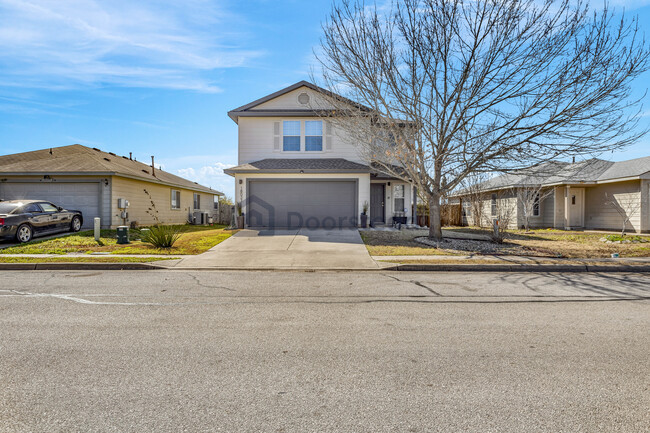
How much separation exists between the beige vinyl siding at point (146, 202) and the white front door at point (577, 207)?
2538 centimetres

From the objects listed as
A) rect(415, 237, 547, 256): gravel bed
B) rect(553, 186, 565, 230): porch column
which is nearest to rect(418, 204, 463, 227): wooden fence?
rect(553, 186, 565, 230): porch column

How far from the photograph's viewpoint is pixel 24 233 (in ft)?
44.1

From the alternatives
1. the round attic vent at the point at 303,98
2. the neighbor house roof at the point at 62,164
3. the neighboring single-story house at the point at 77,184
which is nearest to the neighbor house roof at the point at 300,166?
the round attic vent at the point at 303,98

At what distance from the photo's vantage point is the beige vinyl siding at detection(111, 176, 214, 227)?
18.4 m

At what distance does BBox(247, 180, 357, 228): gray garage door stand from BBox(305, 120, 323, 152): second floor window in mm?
2401

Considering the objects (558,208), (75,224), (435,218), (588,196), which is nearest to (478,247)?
(435,218)

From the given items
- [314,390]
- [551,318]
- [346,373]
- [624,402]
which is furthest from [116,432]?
[551,318]

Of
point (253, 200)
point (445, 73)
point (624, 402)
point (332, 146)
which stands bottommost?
point (624, 402)

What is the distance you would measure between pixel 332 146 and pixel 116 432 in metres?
18.0

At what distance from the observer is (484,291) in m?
7.02

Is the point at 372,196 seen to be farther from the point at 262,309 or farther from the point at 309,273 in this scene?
the point at 262,309

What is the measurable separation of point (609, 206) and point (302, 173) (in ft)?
58.4

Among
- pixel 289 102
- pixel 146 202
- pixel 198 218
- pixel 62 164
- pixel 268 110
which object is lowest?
→ pixel 198 218

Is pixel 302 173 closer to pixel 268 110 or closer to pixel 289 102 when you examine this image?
pixel 268 110
